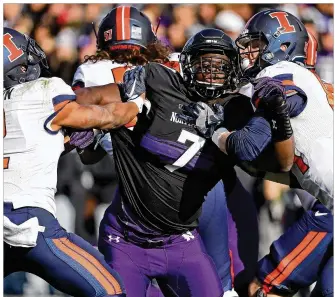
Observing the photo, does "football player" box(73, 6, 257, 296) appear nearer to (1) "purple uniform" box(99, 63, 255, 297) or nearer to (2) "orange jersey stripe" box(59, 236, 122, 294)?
(1) "purple uniform" box(99, 63, 255, 297)

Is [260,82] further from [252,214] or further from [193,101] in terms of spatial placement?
[252,214]

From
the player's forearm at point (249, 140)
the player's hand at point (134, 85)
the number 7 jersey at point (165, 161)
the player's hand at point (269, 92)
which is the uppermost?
the player's hand at point (269, 92)

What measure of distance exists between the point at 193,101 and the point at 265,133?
437 millimetres

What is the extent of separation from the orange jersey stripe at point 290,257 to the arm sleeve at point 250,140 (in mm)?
1175

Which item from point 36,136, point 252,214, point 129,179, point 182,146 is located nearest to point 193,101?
point 182,146

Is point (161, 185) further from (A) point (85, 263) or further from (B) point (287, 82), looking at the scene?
(B) point (287, 82)

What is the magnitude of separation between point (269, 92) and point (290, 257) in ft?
4.80

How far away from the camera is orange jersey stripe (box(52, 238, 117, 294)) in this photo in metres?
3.77

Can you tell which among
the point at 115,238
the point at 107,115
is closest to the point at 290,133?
the point at 107,115

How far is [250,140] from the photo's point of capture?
370 centimetres

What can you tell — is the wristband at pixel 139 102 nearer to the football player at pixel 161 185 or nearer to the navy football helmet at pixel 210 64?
the football player at pixel 161 185

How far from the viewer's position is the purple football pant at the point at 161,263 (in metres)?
4.11

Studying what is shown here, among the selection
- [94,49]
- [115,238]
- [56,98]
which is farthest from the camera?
[94,49]

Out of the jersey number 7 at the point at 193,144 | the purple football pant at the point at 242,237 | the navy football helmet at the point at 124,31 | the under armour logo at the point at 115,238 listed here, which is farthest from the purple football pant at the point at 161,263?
the navy football helmet at the point at 124,31
